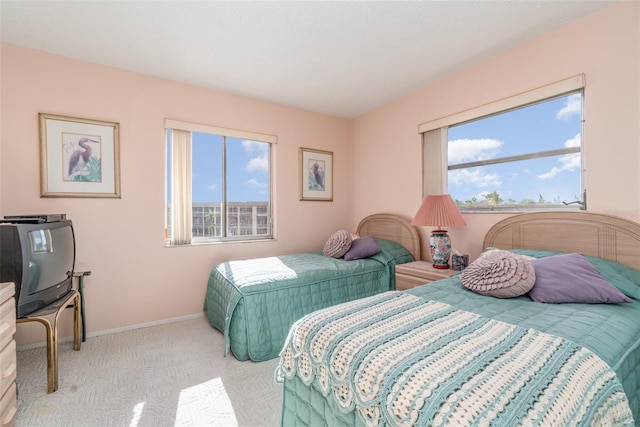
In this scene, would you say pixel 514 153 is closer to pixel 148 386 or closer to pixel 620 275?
pixel 620 275

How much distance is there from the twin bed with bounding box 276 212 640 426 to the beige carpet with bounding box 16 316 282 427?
585 millimetres

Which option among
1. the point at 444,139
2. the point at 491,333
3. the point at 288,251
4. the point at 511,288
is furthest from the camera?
the point at 288,251

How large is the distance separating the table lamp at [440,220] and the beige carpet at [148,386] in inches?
66.4

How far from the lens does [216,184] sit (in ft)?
11.1

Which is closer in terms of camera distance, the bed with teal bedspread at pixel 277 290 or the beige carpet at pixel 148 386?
the beige carpet at pixel 148 386

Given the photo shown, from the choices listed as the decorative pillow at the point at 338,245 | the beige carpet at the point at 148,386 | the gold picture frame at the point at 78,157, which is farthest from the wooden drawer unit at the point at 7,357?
the decorative pillow at the point at 338,245

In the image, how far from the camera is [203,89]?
314 centimetres

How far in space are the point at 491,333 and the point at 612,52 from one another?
220 centimetres

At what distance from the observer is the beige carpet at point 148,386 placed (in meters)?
1.59

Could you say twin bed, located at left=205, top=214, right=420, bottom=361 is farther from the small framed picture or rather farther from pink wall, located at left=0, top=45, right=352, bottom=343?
the small framed picture

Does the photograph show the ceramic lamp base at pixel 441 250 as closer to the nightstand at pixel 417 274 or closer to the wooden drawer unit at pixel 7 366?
the nightstand at pixel 417 274

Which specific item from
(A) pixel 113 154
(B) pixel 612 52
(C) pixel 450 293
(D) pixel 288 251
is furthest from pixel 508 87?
(A) pixel 113 154

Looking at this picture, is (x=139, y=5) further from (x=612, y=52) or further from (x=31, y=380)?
(x=612, y=52)

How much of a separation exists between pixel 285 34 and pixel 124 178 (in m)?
2.01
